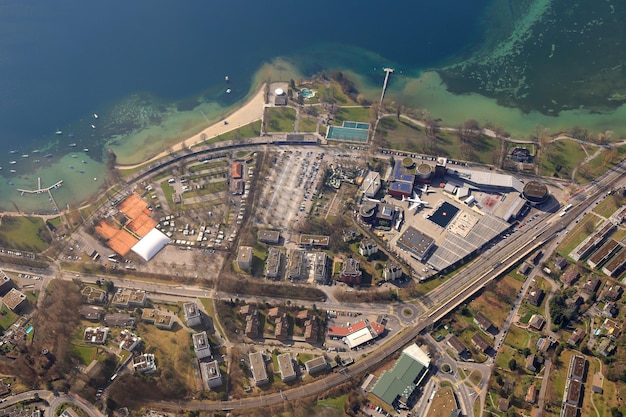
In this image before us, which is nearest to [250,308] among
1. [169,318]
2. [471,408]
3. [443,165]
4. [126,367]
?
[169,318]

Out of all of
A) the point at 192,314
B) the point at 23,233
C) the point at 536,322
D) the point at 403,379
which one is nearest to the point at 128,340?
the point at 192,314

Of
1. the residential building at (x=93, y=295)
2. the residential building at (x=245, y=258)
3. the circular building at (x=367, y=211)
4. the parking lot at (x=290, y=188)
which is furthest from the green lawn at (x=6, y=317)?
the circular building at (x=367, y=211)

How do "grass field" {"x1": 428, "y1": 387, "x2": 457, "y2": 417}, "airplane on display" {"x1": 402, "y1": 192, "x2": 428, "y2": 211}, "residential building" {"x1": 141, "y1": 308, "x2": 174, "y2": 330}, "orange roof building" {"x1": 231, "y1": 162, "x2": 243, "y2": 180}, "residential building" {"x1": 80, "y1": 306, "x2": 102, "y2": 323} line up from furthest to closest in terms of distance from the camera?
"orange roof building" {"x1": 231, "y1": 162, "x2": 243, "y2": 180} → "airplane on display" {"x1": 402, "y1": 192, "x2": 428, "y2": 211} → "residential building" {"x1": 80, "y1": 306, "x2": 102, "y2": 323} → "residential building" {"x1": 141, "y1": 308, "x2": 174, "y2": 330} → "grass field" {"x1": 428, "y1": 387, "x2": 457, "y2": 417}

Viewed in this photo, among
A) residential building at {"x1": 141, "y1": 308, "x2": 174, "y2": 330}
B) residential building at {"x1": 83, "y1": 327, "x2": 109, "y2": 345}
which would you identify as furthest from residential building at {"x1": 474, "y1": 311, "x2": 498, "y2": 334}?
residential building at {"x1": 83, "y1": 327, "x2": 109, "y2": 345}

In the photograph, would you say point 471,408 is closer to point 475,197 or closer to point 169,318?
point 475,197

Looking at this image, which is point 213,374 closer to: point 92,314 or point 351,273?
point 92,314

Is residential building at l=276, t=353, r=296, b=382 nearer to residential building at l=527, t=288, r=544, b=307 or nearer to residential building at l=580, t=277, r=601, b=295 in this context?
residential building at l=527, t=288, r=544, b=307

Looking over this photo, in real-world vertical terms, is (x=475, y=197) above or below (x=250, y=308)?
above
